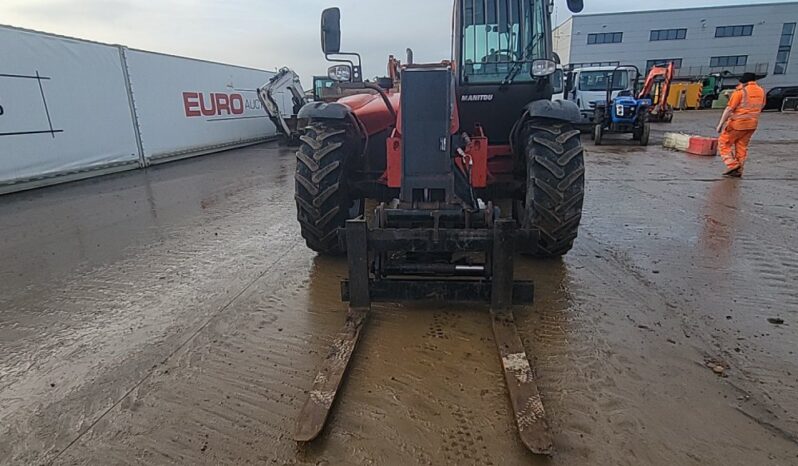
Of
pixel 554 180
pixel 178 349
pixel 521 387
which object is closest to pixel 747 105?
pixel 554 180

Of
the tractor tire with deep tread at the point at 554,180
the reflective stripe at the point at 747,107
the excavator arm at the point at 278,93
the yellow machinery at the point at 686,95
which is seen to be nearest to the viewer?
the tractor tire with deep tread at the point at 554,180

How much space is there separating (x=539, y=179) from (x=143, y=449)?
10.2 ft

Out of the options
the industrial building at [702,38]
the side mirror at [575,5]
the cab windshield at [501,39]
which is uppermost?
the industrial building at [702,38]

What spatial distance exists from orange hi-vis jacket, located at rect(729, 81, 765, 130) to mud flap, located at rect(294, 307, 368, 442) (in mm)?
8356

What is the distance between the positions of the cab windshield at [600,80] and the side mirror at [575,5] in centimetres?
1324

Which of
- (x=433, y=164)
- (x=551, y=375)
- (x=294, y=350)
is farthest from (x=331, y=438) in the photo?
(x=433, y=164)

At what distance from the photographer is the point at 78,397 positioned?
247 cm

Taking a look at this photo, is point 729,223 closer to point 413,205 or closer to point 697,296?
point 697,296

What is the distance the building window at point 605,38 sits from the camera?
49.3 metres

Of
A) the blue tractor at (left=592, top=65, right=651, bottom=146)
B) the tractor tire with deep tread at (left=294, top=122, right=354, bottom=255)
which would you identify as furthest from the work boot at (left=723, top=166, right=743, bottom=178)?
the tractor tire with deep tread at (left=294, top=122, right=354, bottom=255)

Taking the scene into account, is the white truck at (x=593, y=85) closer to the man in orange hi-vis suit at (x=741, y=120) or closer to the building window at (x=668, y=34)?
the man in orange hi-vis suit at (x=741, y=120)

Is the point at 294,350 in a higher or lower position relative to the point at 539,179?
lower

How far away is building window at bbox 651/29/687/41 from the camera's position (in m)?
48.3

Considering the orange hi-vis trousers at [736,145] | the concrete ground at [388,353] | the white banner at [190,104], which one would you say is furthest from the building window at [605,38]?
the concrete ground at [388,353]
